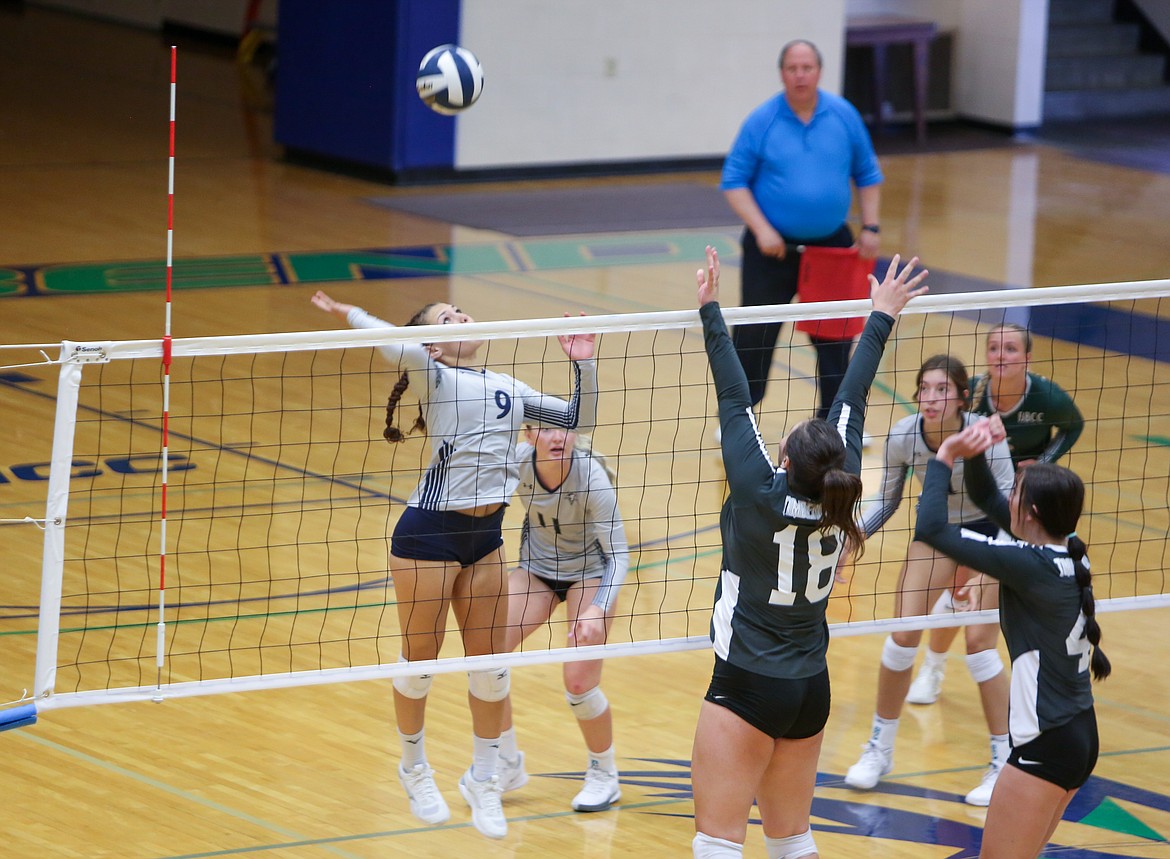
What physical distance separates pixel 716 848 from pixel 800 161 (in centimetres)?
509

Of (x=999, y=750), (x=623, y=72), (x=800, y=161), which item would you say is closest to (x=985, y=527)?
(x=999, y=750)

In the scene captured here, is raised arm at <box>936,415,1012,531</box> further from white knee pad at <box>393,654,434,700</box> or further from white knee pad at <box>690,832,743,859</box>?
white knee pad at <box>393,654,434,700</box>

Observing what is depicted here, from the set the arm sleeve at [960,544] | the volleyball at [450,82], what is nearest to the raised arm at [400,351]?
the arm sleeve at [960,544]

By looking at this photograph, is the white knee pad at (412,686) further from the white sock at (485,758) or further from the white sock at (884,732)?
the white sock at (884,732)

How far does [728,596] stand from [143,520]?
4036mm

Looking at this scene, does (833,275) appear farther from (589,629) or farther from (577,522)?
(589,629)

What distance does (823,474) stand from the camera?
13.8 feet

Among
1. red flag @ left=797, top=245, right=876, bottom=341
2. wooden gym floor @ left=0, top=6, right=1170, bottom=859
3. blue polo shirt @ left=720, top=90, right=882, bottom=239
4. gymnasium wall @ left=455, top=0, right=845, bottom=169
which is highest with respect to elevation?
gymnasium wall @ left=455, top=0, right=845, bottom=169

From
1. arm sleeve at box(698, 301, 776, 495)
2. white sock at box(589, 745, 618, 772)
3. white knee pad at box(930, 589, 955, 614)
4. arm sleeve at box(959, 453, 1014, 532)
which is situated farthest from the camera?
white knee pad at box(930, 589, 955, 614)

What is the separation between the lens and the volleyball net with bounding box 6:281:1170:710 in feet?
16.1

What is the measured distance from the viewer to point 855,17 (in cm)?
1839

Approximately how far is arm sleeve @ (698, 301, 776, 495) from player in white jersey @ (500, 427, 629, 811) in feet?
2.96

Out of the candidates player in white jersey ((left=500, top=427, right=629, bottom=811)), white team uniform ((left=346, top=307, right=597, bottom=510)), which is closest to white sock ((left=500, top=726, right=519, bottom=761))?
player in white jersey ((left=500, top=427, right=629, bottom=811))

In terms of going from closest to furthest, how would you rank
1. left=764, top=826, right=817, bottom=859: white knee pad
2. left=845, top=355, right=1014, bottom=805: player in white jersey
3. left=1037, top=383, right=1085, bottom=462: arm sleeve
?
left=764, top=826, right=817, bottom=859: white knee pad
left=845, top=355, right=1014, bottom=805: player in white jersey
left=1037, top=383, right=1085, bottom=462: arm sleeve
